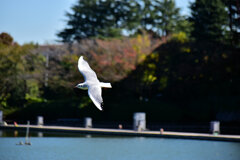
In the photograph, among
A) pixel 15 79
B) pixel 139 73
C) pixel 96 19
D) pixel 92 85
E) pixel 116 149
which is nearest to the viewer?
pixel 92 85

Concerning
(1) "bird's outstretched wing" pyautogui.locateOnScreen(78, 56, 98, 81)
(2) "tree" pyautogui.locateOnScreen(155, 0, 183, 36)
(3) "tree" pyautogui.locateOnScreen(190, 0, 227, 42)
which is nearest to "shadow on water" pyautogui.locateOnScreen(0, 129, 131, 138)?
(1) "bird's outstretched wing" pyautogui.locateOnScreen(78, 56, 98, 81)

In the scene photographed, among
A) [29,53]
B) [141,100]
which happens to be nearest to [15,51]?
[29,53]

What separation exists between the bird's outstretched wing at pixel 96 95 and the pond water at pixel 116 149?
9217 mm

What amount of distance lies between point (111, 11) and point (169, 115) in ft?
90.0

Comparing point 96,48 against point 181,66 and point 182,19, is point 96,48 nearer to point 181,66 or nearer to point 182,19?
point 181,66

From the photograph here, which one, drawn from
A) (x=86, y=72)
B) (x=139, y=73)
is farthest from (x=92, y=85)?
(x=139, y=73)

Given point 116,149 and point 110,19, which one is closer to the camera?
point 116,149

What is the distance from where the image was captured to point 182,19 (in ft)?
237

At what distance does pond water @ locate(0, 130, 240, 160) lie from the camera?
24.1m

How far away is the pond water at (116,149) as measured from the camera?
24098mm

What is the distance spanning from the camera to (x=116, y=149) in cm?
2670

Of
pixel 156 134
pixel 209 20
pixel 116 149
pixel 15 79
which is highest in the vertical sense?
pixel 209 20

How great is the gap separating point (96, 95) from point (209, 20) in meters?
42.6

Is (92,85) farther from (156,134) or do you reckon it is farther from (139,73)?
(139,73)
